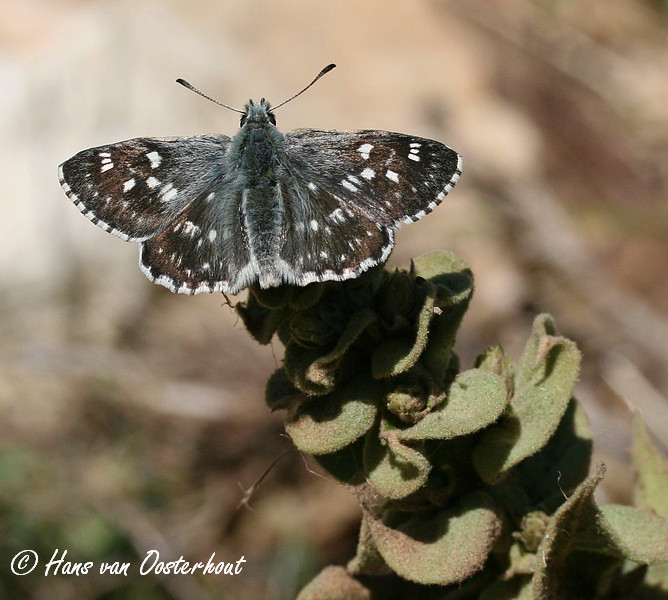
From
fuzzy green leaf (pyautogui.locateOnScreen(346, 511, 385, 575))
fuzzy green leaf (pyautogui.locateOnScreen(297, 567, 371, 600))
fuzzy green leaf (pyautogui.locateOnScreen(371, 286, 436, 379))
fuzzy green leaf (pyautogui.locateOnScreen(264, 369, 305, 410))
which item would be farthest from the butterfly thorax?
fuzzy green leaf (pyautogui.locateOnScreen(297, 567, 371, 600))

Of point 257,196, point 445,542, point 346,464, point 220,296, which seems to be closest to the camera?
point 445,542

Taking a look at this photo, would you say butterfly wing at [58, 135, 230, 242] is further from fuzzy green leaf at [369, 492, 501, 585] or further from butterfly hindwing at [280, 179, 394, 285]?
fuzzy green leaf at [369, 492, 501, 585]

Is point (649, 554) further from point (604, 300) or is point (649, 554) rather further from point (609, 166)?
point (609, 166)

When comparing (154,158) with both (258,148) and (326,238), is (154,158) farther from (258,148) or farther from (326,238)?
(326,238)

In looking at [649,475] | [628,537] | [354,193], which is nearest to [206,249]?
[354,193]

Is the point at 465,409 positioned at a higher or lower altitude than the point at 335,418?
higher

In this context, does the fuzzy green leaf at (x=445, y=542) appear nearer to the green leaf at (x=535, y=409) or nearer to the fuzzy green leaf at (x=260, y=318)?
the green leaf at (x=535, y=409)
